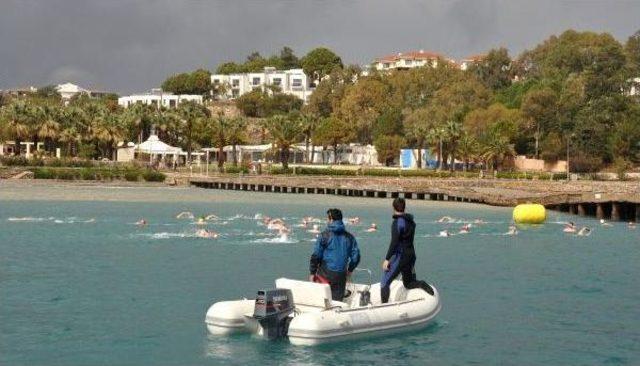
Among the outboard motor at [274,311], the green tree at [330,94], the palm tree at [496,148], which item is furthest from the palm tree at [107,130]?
the outboard motor at [274,311]

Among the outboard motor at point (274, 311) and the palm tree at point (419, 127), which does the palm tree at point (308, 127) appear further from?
the outboard motor at point (274, 311)

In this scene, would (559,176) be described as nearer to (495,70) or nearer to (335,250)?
(495,70)

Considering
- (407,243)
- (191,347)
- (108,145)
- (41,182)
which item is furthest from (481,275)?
(108,145)

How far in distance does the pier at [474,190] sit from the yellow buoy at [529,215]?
25.3 ft

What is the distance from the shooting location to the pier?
73.7 metres

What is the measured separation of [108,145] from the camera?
12762cm

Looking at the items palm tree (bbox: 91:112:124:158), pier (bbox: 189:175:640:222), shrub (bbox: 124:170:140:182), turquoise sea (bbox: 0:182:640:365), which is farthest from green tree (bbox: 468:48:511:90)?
turquoise sea (bbox: 0:182:640:365)

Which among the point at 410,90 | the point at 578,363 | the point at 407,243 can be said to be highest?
the point at 410,90

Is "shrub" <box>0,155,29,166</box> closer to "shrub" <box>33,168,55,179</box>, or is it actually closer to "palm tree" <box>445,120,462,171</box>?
"shrub" <box>33,168,55,179</box>

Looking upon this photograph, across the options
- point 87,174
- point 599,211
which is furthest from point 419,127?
point 599,211

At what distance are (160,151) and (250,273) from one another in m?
83.4

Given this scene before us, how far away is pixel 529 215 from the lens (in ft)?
212

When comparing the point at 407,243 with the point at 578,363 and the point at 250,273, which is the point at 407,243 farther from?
the point at 250,273

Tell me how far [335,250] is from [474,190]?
221 ft
